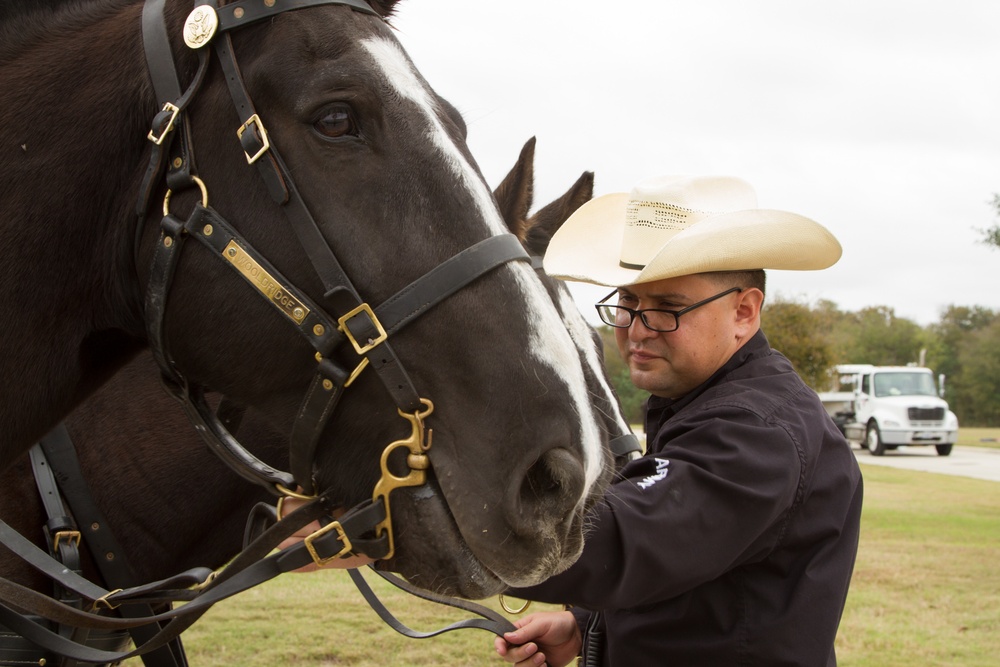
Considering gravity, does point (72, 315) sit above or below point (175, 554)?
above

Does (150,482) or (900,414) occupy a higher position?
(150,482)

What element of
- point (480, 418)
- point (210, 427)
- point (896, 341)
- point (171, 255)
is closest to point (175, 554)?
point (210, 427)

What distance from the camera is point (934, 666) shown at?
596cm

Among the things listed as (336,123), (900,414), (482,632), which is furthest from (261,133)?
(900,414)

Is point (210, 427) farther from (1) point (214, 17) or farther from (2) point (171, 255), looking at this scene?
(1) point (214, 17)

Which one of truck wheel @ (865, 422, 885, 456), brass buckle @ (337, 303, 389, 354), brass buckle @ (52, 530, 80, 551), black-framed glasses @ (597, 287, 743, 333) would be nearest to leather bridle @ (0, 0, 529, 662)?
brass buckle @ (337, 303, 389, 354)

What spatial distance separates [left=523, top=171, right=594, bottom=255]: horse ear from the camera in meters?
4.61

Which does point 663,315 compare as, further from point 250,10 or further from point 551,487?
point 250,10

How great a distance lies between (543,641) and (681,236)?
4.62 ft

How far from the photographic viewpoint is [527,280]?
73.4 inches

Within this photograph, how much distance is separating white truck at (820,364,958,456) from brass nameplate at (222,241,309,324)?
1069 inches

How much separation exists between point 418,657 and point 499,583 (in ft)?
14.4

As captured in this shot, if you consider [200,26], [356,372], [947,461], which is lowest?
[947,461]

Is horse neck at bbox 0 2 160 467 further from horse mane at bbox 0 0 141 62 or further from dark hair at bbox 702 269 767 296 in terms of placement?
dark hair at bbox 702 269 767 296
